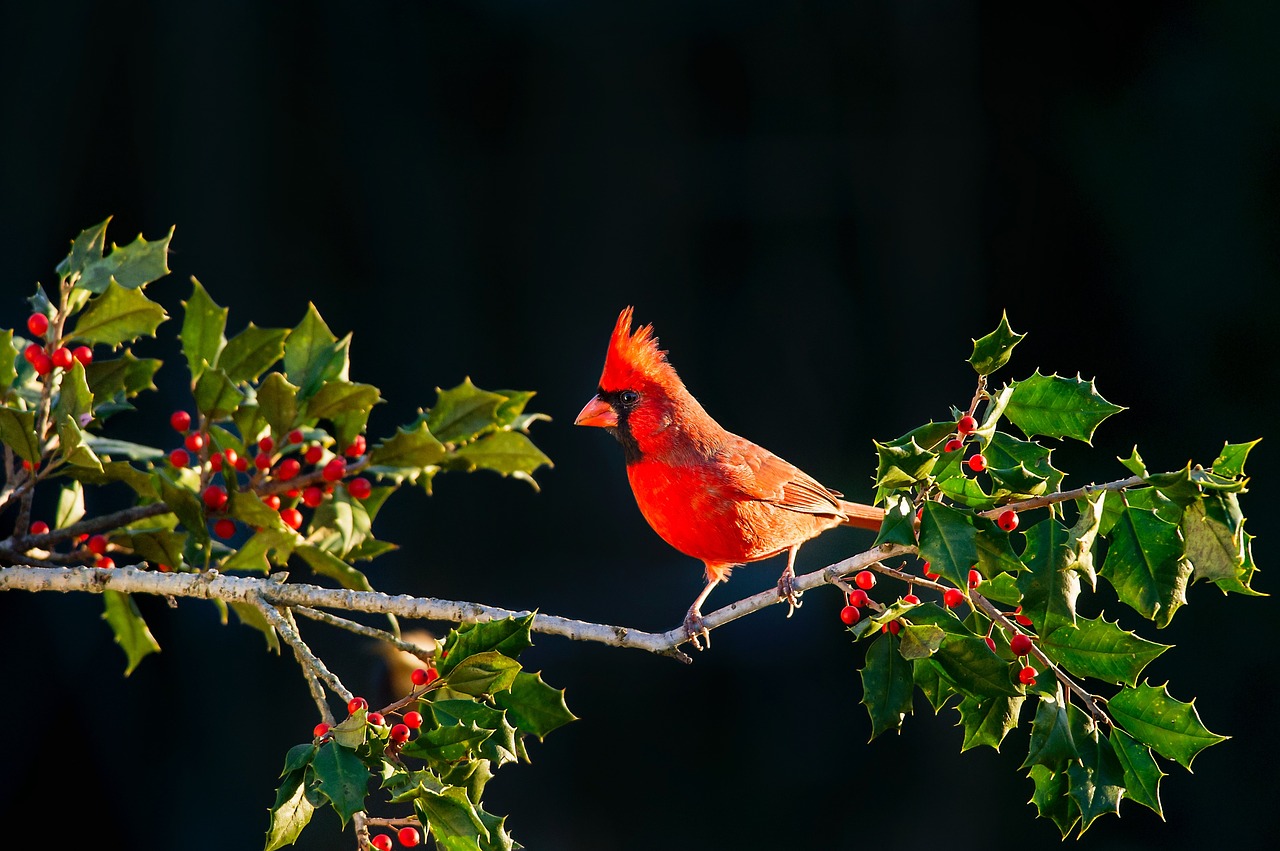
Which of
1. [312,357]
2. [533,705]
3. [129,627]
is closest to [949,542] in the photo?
[533,705]

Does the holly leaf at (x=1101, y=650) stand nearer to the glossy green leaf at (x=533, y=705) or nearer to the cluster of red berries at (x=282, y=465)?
the glossy green leaf at (x=533, y=705)

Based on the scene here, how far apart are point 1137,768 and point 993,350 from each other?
31cm

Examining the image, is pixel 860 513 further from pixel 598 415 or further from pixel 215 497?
pixel 215 497

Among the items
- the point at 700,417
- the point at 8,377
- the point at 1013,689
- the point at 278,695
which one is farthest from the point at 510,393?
the point at 278,695

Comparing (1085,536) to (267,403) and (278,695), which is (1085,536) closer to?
(267,403)

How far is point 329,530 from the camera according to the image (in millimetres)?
1189

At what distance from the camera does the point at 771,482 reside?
1.12 metres

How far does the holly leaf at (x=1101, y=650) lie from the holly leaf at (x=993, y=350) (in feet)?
0.62

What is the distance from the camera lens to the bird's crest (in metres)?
1.10

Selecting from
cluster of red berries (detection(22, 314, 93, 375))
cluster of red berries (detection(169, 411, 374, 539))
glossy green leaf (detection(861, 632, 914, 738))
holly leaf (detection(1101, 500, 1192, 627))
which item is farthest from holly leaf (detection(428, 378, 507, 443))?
holly leaf (detection(1101, 500, 1192, 627))

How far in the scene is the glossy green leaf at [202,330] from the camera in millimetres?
1137

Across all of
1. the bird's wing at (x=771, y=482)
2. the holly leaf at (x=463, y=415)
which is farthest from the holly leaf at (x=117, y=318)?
the bird's wing at (x=771, y=482)

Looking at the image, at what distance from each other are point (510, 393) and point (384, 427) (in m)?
1.48

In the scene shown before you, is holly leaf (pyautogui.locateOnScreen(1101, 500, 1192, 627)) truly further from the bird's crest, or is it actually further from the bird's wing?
the bird's crest
